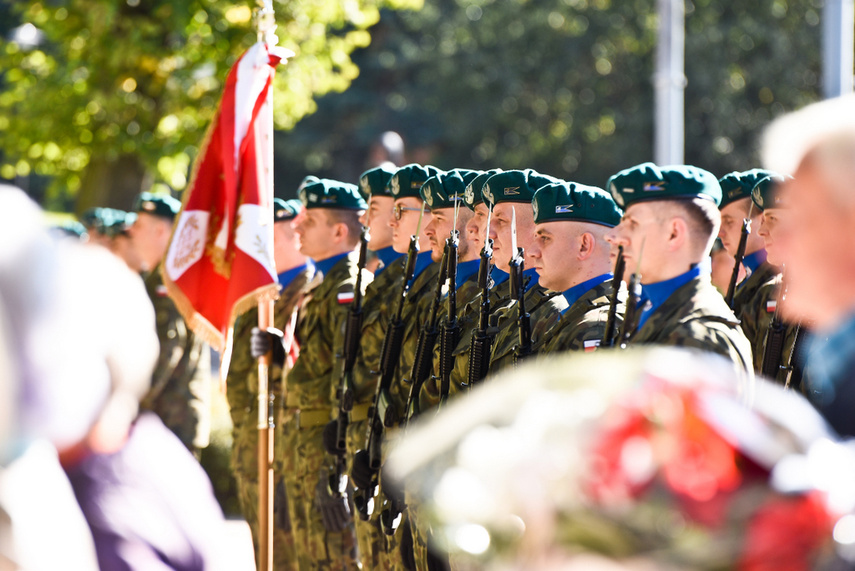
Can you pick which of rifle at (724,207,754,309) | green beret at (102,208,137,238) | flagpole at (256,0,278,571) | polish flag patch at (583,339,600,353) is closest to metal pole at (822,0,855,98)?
rifle at (724,207,754,309)

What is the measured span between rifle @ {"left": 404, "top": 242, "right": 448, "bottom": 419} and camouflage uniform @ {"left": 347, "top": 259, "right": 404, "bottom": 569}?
1.29 ft

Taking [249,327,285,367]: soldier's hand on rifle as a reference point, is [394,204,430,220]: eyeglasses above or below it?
above

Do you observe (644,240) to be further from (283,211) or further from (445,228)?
(283,211)

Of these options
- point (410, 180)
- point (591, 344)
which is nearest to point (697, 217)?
point (591, 344)

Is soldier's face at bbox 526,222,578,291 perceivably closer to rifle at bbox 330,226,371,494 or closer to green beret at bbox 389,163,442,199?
green beret at bbox 389,163,442,199

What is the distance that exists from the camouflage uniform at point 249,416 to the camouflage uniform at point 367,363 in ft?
3.64

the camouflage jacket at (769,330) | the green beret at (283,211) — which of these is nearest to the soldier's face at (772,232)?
the camouflage jacket at (769,330)

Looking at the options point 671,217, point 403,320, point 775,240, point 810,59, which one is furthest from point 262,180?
point 810,59

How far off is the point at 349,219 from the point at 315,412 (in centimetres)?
112

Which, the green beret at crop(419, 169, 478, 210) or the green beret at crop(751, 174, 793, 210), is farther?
the green beret at crop(419, 169, 478, 210)

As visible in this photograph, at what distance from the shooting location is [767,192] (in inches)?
185

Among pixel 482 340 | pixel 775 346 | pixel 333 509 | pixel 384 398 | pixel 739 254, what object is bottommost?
pixel 333 509

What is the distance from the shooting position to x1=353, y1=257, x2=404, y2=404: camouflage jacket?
201 inches

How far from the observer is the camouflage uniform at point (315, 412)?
5.50 meters
